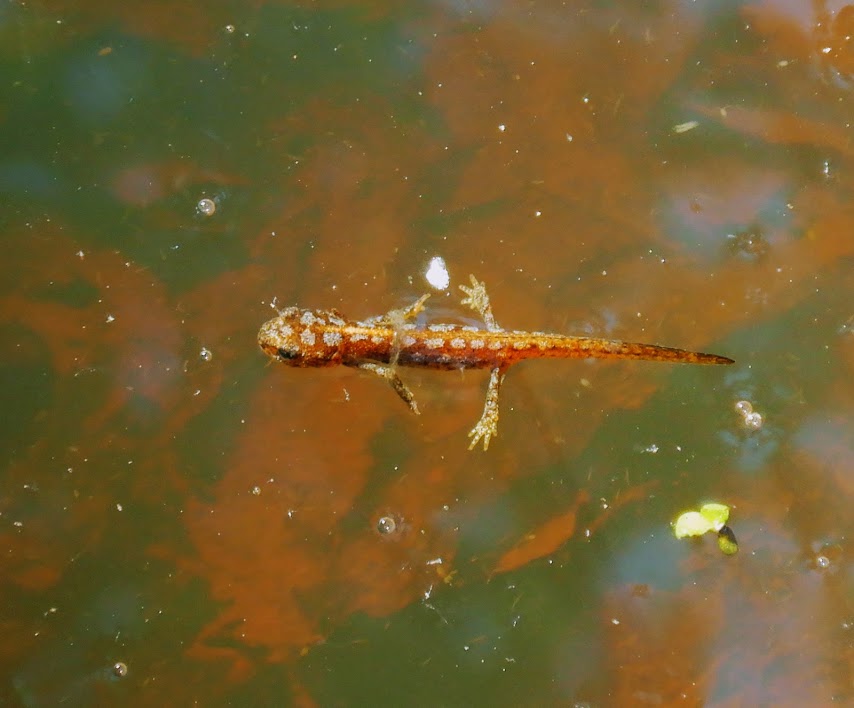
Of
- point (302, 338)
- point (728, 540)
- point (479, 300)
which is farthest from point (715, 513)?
point (302, 338)

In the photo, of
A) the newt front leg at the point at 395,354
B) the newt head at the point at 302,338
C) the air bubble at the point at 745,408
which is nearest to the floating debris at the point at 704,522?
the air bubble at the point at 745,408

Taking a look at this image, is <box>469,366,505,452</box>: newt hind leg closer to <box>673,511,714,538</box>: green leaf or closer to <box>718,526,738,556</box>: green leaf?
<box>673,511,714,538</box>: green leaf

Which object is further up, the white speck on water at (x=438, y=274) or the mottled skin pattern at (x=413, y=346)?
the white speck on water at (x=438, y=274)

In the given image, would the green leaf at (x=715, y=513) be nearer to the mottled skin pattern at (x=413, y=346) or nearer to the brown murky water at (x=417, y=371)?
the brown murky water at (x=417, y=371)

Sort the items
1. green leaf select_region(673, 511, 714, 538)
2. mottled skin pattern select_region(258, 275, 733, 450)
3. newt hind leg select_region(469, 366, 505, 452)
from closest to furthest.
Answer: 1. mottled skin pattern select_region(258, 275, 733, 450)
2. newt hind leg select_region(469, 366, 505, 452)
3. green leaf select_region(673, 511, 714, 538)

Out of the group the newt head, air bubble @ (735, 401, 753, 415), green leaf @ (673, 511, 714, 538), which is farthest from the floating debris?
the newt head

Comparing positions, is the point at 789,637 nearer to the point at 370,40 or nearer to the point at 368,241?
the point at 368,241
